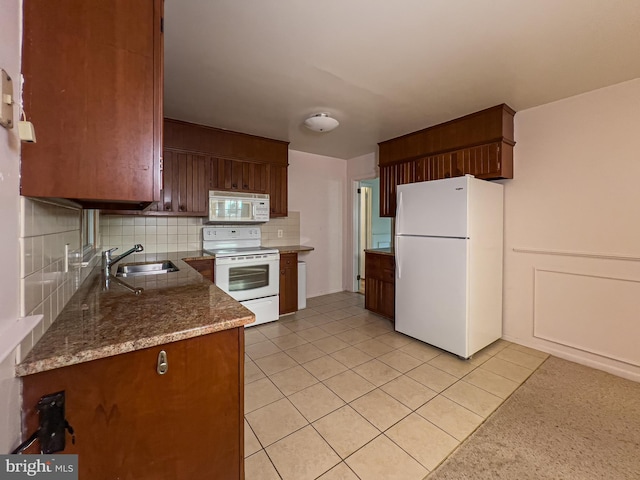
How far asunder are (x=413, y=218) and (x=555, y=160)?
1377 millimetres

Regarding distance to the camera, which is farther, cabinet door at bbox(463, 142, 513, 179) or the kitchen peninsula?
cabinet door at bbox(463, 142, 513, 179)

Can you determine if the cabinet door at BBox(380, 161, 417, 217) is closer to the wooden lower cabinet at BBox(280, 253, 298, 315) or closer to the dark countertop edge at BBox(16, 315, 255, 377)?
the wooden lower cabinet at BBox(280, 253, 298, 315)

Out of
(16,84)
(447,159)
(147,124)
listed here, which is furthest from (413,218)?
(16,84)

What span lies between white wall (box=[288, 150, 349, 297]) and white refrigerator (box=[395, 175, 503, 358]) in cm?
187

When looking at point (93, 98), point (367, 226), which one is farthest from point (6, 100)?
point (367, 226)

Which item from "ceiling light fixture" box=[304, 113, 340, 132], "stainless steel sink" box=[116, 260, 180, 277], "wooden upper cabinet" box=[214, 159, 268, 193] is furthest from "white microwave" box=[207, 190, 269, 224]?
"ceiling light fixture" box=[304, 113, 340, 132]

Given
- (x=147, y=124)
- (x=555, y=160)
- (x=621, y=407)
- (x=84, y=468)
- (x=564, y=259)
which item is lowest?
(x=621, y=407)

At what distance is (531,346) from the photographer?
274cm

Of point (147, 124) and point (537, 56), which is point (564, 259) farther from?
point (147, 124)

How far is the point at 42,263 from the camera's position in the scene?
0.89 m

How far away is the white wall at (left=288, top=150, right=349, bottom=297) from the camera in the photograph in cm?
443

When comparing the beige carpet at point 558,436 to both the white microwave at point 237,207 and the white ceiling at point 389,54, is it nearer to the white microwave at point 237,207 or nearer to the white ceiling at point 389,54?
the white ceiling at point 389,54

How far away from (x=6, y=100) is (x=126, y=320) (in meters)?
0.74

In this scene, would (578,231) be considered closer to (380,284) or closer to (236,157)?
(380,284)
